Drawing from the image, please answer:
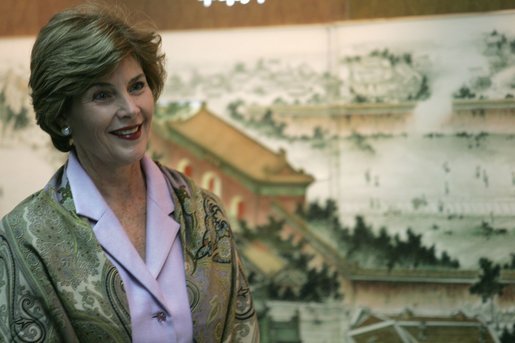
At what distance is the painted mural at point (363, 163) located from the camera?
2736 millimetres

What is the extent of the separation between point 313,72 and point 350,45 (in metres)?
0.15

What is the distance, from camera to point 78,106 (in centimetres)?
189

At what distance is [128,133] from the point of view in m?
1.88

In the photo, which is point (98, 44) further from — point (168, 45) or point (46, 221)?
point (168, 45)

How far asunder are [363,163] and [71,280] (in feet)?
4.27

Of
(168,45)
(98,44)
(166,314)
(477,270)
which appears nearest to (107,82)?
(98,44)

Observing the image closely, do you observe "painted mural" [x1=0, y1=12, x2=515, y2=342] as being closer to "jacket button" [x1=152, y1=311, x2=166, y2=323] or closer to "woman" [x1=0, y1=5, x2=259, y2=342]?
"woman" [x1=0, y1=5, x2=259, y2=342]

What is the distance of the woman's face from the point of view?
1.87m

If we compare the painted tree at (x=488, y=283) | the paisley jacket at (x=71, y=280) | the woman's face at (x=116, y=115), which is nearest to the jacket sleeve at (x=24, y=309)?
the paisley jacket at (x=71, y=280)

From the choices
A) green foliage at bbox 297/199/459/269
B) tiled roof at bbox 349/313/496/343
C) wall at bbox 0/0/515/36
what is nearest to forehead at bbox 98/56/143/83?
wall at bbox 0/0/515/36

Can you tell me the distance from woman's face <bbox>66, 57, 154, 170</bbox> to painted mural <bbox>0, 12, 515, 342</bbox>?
3.48 feet

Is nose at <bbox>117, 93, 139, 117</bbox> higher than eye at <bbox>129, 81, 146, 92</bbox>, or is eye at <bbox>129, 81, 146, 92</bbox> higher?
eye at <bbox>129, 81, 146, 92</bbox>

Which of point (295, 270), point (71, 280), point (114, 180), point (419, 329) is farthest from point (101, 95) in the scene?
point (419, 329)

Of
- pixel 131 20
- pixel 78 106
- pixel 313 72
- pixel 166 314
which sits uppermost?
pixel 313 72
